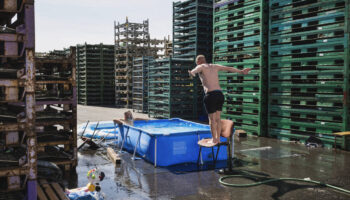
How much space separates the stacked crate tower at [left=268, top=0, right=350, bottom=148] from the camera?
1102 centimetres

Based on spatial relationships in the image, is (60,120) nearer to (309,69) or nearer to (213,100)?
(213,100)

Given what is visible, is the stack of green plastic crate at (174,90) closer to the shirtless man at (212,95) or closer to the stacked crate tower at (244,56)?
the stacked crate tower at (244,56)

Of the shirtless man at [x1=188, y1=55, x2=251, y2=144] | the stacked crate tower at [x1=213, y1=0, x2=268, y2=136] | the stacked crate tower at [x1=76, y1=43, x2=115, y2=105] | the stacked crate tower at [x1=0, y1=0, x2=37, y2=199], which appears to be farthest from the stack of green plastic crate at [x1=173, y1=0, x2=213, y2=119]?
the stacked crate tower at [x1=0, y1=0, x2=37, y2=199]

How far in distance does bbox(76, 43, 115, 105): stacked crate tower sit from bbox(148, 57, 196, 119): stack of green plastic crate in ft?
38.3

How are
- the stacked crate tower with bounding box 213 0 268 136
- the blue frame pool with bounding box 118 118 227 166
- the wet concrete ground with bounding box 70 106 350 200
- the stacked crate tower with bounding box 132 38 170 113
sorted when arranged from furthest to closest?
the stacked crate tower with bounding box 132 38 170 113
the stacked crate tower with bounding box 213 0 268 136
the blue frame pool with bounding box 118 118 227 166
the wet concrete ground with bounding box 70 106 350 200

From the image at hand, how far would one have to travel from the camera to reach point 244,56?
572 inches

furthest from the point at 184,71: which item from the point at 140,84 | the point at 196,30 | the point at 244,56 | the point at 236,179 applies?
the point at 236,179

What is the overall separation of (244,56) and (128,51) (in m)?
13.8

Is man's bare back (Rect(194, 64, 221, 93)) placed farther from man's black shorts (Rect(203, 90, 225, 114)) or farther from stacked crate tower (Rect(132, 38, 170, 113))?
stacked crate tower (Rect(132, 38, 170, 113))

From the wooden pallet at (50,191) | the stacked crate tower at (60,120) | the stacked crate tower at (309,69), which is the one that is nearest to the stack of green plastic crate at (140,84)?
the stacked crate tower at (309,69)

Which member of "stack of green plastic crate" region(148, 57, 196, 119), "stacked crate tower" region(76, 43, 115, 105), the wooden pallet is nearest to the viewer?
the wooden pallet

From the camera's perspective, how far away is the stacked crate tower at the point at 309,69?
11023 millimetres

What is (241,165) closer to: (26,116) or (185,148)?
(185,148)

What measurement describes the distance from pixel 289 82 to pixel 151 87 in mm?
9542
